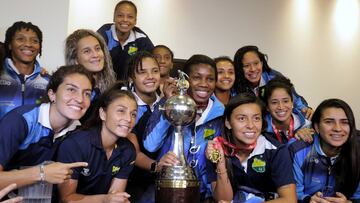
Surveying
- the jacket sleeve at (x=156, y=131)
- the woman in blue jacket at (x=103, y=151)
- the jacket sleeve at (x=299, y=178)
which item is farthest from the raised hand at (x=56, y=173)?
the jacket sleeve at (x=299, y=178)

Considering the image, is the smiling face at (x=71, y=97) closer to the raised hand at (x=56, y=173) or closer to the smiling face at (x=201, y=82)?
the raised hand at (x=56, y=173)

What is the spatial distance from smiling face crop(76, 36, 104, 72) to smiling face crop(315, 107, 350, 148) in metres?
1.25

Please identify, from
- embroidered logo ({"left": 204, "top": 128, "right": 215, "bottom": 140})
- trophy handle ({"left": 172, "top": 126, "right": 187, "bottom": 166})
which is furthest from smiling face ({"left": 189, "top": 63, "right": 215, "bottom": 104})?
trophy handle ({"left": 172, "top": 126, "right": 187, "bottom": 166})

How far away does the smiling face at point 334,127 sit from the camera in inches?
88.0

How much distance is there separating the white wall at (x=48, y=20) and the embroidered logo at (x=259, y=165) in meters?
1.72

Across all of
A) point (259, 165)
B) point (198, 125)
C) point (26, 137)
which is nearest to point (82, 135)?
point (26, 137)

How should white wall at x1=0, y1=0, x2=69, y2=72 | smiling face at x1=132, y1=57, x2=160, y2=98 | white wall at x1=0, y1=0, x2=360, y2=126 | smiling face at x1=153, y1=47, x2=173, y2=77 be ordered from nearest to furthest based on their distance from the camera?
smiling face at x1=132, y1=57, x2=160, y2=98 → smiling face at x1=153, y1=47, x2=173, y2=77 → white wall at x1=0, y1=0, x2=69, y2=72 → white wall at x1=0, y1=0, x2=360, y2=126

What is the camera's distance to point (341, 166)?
2242 mm

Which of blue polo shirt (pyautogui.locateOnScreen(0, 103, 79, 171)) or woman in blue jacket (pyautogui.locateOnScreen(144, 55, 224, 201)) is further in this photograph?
woman in blue jacket (pyautogui.locateOnScreen(144, 55, 224, 201))

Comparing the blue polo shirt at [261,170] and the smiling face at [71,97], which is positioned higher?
the smiling face at [71,97]

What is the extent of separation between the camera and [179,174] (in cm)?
173

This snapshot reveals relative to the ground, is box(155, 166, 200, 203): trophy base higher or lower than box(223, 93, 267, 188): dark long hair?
lower

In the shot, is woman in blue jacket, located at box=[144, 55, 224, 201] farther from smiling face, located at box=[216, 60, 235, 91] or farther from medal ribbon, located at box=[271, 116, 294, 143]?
medal ribbon, located at box=[271, 116, 294, 143]

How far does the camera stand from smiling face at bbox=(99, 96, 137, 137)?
1.99 meters
